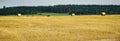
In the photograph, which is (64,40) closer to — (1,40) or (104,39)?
(104,39)

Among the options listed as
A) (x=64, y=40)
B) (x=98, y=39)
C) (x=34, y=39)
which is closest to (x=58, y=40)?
(x=64, y=40)

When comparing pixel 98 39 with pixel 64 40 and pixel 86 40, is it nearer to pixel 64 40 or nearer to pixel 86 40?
pixel 86 40

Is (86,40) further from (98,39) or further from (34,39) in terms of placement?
(34,39)

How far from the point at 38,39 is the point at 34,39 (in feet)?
0.55

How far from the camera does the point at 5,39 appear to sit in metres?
11.6

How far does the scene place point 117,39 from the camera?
1158cm

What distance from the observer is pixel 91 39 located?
38.8ft

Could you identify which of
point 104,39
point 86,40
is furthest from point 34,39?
point 104,39

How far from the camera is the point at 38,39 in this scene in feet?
37.8

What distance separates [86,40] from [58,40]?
116 centimetres

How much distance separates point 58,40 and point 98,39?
1761 mm

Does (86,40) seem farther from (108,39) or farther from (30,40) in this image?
(30,40)

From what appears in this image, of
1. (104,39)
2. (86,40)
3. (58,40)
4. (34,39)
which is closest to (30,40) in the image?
(34,39)

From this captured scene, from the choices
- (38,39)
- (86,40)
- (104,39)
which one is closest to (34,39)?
(38,39)
